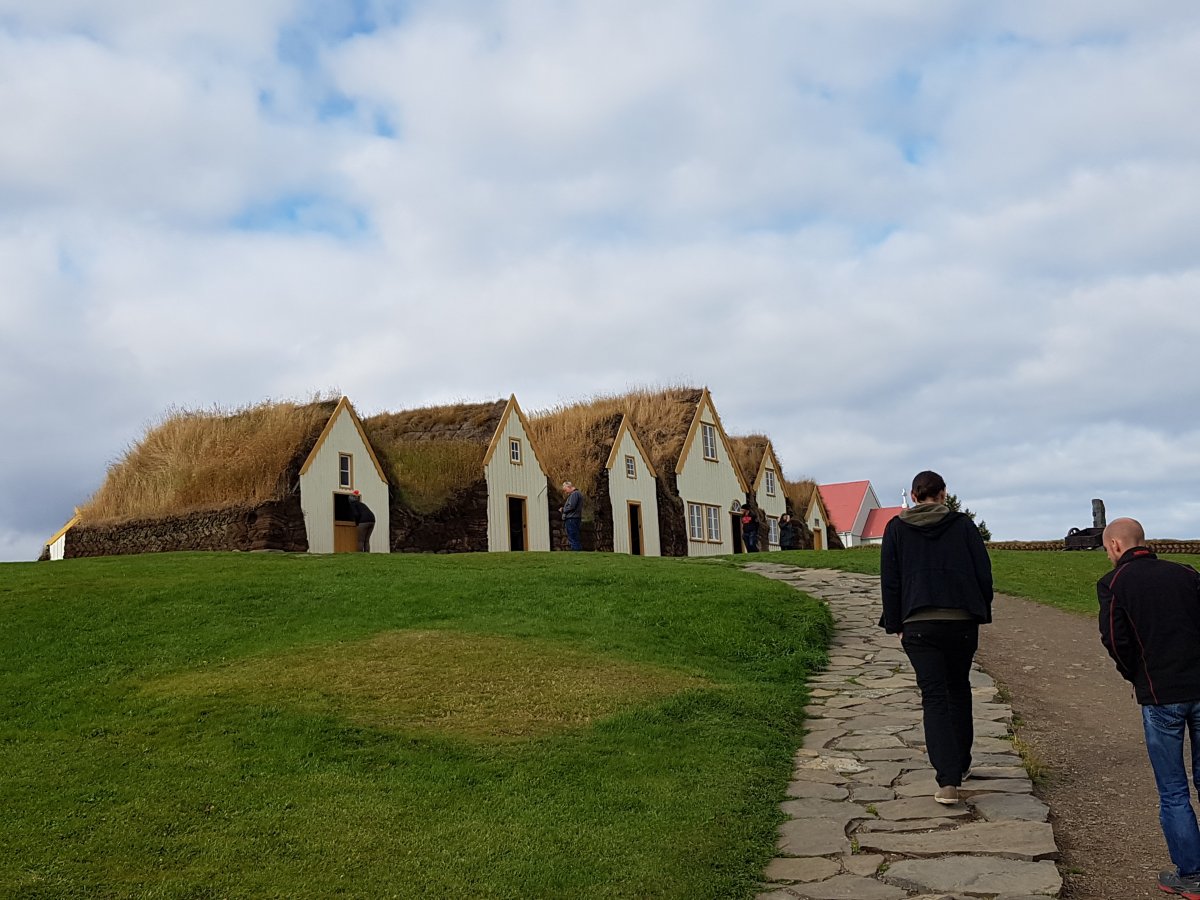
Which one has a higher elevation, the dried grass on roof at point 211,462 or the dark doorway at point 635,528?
the dried grass on roof at point 211,462

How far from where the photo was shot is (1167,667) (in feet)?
21.2

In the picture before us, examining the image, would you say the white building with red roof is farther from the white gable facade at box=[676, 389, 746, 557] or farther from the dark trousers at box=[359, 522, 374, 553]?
the dark trousers at box=[359, 522, 374, 553]

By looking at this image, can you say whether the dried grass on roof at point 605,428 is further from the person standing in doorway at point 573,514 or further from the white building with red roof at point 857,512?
the white building with red roof at point 857,512

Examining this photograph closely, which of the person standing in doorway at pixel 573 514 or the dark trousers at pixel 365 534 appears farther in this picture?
the dark trousers at pixel 365 534

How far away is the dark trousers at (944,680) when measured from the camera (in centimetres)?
807

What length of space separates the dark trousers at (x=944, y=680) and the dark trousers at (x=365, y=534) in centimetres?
2585

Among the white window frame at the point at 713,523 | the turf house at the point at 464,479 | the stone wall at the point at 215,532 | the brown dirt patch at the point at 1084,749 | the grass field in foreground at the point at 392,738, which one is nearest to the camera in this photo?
the grass field in foreground at the point at 392,738

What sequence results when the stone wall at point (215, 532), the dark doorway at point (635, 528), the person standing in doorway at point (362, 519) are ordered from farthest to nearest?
the dark doorway at point (635, 528)
the person standing in doorway at point (362, 519)
the stone wall at point (215, 532)

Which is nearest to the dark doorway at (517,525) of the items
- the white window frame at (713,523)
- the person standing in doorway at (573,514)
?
the person standing in doorway at (573,514)

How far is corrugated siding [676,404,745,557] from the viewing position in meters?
46.4

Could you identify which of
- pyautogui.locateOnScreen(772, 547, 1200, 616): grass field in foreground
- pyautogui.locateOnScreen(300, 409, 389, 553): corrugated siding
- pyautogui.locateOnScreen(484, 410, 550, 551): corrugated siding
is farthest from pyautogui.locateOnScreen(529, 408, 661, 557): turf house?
pyautogui.locateOnScreen(772, 547, 1200, 616): grass field in foreground

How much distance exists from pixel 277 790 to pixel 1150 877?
594 centimetres

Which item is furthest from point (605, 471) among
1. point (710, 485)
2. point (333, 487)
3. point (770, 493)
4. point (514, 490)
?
point (770, 493)

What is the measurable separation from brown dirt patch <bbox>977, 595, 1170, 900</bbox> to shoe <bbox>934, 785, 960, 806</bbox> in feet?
2.37
